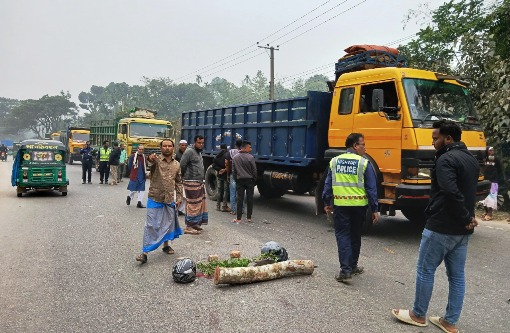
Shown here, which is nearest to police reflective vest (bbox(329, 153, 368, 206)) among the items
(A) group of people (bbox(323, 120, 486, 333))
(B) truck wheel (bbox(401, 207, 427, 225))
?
(A) group of people (bbox(323, 120, 486, 333))

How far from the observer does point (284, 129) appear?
8.96 metres

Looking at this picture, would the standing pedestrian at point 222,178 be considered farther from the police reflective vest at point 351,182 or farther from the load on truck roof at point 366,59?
the police reflective vest at point 351,182

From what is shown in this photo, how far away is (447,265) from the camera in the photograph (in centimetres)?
357

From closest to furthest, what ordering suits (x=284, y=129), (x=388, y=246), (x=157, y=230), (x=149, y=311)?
1. (x=149, y=311)
2. (x=157, y=230)
3. (x=388, y=246)
4. (x=284, y=129)

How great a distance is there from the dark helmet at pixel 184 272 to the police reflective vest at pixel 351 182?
6.00 ft

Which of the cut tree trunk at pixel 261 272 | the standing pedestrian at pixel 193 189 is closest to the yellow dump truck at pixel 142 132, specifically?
the standing pedestrian at pixel 193 189

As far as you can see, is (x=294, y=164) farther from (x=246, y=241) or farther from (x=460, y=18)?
(x=460, y=18)

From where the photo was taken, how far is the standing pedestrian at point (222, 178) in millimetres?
9734

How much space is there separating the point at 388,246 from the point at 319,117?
9.42 feet

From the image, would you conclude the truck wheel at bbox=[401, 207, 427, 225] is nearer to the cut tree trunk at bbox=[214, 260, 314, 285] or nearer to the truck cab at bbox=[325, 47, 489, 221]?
the truck cab at bbox=[325, 47, 489, 221]

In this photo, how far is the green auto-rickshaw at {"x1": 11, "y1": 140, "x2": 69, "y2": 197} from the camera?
1162 centimetres

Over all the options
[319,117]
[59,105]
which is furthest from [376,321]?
[59,105]

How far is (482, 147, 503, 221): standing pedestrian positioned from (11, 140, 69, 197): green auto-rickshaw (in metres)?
10.8

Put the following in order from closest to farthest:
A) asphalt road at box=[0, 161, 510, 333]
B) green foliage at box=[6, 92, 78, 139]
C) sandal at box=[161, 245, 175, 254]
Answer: asphalt road at box=[0, 161, 510, 333] < sandal at box=[161, 245, 175, 254] < green foliage at box=[6, 92, 78, 139]
